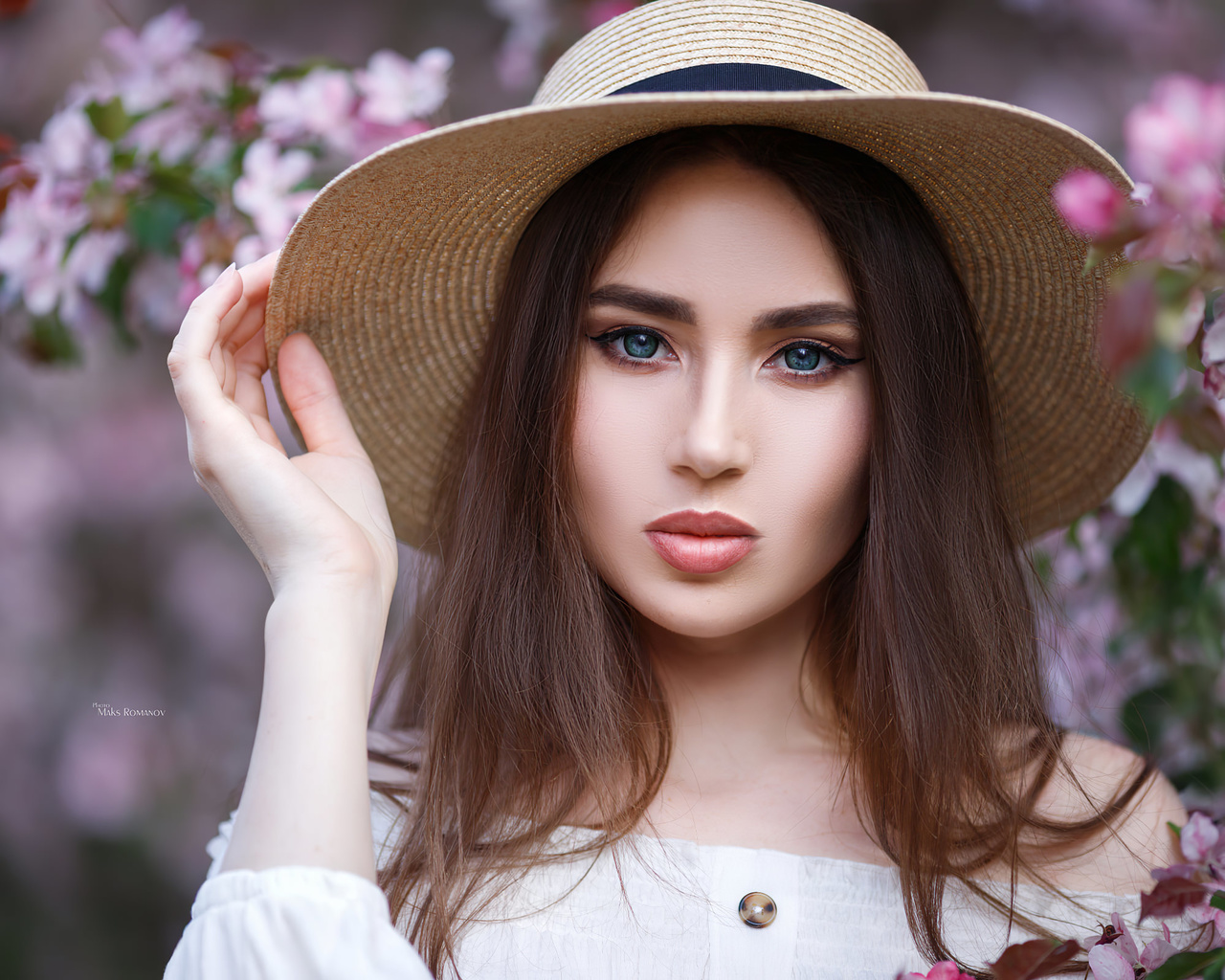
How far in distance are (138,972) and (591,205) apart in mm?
2871

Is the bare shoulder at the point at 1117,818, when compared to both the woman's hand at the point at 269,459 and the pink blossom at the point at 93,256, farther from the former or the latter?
the pink blossom at the point at 93,256

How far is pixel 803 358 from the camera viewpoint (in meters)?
1.38

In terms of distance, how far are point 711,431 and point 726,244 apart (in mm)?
233

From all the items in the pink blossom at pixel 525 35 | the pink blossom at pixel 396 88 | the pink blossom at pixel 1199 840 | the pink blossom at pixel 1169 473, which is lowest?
the pink blossom at pixel 1199 840

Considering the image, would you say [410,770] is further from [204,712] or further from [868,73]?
[204,712]

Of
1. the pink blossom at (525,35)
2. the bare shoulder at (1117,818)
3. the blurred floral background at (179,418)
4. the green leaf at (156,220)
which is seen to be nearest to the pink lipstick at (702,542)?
the bare shoulder at (1117,818)

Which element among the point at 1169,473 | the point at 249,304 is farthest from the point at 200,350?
the point at 1169,473

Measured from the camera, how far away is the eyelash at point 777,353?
1367 millimetres

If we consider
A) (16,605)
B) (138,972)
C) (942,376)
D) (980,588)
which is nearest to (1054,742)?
(980,588)

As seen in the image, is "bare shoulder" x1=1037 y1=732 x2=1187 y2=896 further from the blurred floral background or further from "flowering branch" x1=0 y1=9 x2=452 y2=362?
"flowering branch" x1=0 y1=9 x2=452 y2=362

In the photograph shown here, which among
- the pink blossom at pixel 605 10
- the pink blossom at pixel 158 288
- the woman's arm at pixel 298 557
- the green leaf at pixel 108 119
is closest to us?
the woman's arm at pixel 298 557

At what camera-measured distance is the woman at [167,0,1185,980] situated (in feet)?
4.33

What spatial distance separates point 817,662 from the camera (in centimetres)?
163

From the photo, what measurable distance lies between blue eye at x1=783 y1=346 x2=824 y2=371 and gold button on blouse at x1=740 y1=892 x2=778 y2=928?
0.67 m
